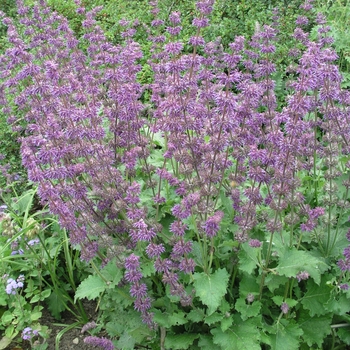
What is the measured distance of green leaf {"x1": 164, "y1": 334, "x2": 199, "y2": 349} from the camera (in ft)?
11.0

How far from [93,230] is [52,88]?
3.43 ft

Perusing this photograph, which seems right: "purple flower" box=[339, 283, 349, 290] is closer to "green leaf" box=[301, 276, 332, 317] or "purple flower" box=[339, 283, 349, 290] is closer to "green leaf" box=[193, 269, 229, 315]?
"green leaf" box=[301, 276, 332, 317]

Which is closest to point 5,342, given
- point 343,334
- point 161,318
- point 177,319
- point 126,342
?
point 126,342

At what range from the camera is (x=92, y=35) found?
13.8 feet

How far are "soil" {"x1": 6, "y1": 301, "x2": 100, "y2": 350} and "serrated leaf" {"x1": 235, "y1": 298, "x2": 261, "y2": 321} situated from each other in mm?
1616

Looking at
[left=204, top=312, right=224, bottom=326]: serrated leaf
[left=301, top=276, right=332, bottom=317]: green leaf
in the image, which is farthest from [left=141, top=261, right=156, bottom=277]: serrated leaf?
[left=301, top=276, right=332, bottom=317]: green leaf

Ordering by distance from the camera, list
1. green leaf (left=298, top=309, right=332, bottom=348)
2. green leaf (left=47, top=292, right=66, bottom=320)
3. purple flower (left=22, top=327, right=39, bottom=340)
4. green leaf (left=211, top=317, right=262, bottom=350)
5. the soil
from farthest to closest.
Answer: green leaf (left=47, top=292, right=66, bottom=320) < the soil < purple flower (left=22, top=327, right=39, bottom=340) < green leaf (left=298, top=309, right=332, bottom=348) < green leaf (left=211, top=317, right=262, bottom=350)

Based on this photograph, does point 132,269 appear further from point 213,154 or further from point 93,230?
point 213,154

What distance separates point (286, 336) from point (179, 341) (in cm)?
77

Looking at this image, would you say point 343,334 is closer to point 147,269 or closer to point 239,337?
point 239,337

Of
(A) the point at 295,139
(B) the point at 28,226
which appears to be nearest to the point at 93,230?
(B) the point at 28,226

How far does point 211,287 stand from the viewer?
3152 millimetres

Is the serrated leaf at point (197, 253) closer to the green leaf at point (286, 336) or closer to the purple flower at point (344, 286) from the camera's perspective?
the green leaf at point (286, 336)

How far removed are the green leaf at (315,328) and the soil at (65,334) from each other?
189cm
